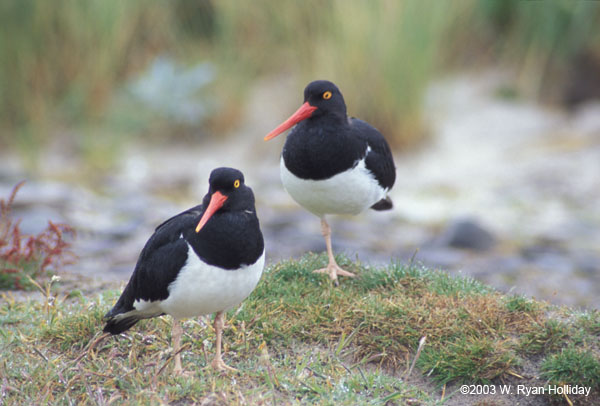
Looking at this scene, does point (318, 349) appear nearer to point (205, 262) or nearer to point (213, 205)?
point (205, 262)

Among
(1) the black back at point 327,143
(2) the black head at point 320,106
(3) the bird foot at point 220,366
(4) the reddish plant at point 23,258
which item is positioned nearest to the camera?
(3) the bird foot at point 220,366

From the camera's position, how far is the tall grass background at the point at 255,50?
9.29 metres

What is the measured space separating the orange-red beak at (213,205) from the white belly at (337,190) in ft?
3.63

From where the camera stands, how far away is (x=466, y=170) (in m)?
9.47

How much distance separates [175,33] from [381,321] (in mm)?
7774

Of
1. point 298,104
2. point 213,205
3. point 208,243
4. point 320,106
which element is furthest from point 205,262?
point 298,104

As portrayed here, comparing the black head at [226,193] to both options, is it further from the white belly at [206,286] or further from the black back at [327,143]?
the black back at [327,143]

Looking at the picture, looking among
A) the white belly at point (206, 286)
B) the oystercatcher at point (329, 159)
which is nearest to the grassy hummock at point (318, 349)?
the white belly at point (206, 286)

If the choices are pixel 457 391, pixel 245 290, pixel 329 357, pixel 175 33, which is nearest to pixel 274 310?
pixel 329 357

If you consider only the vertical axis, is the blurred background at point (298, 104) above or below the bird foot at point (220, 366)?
above

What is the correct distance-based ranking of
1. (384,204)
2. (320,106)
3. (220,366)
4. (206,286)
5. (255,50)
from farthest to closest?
(255,50) → (384,204) → (320,106) → (220,366) → (206,286)

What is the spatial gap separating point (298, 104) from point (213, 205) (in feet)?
21.4

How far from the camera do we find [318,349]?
4.13 meters

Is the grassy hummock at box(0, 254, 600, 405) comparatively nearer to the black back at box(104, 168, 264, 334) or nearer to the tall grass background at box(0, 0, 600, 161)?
the black back at box(104, 168, 264, 334)
